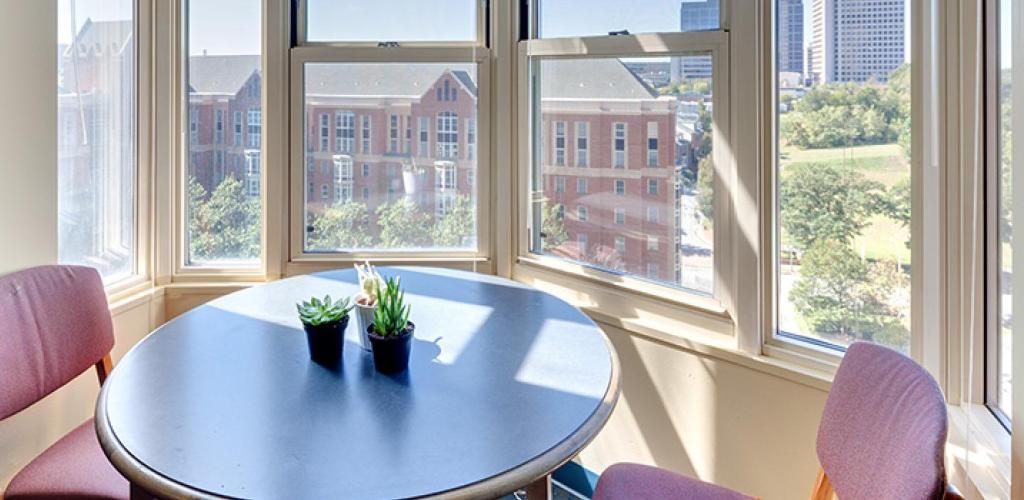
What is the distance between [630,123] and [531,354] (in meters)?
1.03

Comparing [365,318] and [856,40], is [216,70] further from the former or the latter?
[856,40]

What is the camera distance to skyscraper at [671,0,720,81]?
1783 mm

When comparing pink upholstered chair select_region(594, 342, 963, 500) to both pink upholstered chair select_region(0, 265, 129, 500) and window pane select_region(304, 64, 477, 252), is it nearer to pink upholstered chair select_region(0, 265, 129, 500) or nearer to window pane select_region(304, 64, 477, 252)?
pink upholstered chair select_region(0, 265, 129, 500)

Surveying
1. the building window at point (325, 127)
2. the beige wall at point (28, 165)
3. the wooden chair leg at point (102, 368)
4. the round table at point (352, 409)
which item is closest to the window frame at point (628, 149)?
the round table at point (352, 409)

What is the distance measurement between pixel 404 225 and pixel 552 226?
0.64 m

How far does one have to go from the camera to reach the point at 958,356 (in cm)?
127

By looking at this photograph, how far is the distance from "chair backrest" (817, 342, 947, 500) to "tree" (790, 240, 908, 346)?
1.18 ft

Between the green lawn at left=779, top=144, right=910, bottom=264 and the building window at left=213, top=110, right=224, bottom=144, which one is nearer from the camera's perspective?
the green lawn at left=779, top=144, right=910, bottom=264

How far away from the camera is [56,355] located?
5.10 feet

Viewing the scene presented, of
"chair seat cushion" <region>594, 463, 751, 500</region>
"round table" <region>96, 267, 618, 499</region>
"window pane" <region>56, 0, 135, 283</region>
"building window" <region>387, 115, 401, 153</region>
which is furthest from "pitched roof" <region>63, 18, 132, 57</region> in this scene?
"chair seat cushion" <region>594, 463, 751, 500</region>

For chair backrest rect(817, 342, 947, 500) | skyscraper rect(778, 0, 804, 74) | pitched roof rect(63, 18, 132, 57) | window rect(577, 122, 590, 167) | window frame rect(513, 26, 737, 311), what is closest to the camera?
chair backrest rect(817, 342, 947, 500)

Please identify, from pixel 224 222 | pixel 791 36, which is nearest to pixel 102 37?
pixel 224 222

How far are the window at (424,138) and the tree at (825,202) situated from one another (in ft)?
4.57

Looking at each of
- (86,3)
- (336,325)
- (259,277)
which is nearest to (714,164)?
(336,325)
